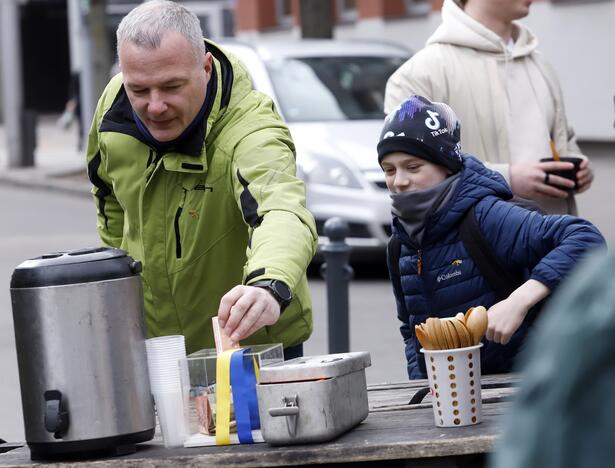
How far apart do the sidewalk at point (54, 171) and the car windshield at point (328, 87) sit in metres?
9.04

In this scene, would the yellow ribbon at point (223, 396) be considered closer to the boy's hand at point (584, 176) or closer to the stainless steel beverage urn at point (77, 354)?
the stainless steel beverage urn at point (77, 354)

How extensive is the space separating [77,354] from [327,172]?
331 inches

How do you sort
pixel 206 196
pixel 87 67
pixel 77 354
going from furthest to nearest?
pixel 87 67 → pixel 206 196 → pixel 77 354

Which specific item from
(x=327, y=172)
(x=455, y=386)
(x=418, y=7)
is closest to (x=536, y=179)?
(x=455, y=386)

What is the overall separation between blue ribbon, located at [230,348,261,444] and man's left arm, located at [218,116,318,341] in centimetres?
5

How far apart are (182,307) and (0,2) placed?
22.8 m

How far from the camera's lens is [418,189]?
11.6 ft

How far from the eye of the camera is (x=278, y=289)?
9.36 ft

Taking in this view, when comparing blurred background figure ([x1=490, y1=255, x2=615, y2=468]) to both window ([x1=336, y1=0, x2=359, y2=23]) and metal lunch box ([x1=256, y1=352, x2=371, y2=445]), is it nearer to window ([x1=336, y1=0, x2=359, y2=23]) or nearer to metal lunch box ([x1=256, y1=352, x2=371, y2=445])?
metal lunch box ([x1=256, y1=352, x2=371, y2=445])

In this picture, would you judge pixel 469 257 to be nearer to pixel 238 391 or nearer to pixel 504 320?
pixel 504 320

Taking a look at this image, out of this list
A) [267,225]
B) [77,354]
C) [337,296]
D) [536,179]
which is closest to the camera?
[77,354]

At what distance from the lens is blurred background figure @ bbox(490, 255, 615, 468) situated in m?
0.82

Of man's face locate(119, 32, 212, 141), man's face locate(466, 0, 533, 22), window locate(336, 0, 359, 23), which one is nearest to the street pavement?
man's face locate(466, 0, 533, 22)

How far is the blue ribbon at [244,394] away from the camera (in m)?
2.77
